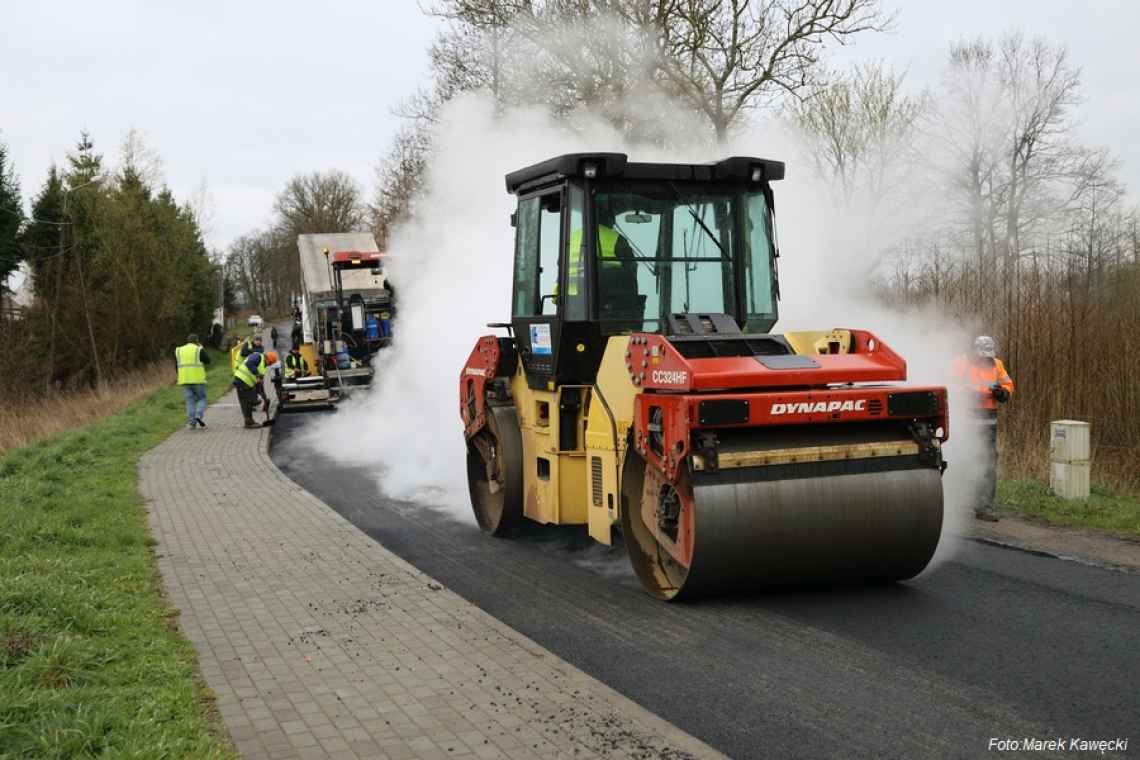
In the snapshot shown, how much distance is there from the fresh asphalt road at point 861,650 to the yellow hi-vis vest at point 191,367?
1196 cm

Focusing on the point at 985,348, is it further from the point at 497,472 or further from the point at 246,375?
the point at 246,375

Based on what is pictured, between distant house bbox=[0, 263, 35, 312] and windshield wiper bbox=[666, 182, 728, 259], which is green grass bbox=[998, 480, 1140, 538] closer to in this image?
windshield wiper bbox=[666, 182, 728, 259]

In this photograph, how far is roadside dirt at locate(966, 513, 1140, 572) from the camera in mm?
7875

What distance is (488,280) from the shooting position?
41.8 feet

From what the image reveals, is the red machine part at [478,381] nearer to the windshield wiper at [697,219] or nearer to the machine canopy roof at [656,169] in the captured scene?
the machine canopy roof at [656,169]

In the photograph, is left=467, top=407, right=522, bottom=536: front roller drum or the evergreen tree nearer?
left=467, top=407, right=522, bottom=536: front roller drum

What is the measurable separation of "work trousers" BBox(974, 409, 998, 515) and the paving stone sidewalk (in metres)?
5.01

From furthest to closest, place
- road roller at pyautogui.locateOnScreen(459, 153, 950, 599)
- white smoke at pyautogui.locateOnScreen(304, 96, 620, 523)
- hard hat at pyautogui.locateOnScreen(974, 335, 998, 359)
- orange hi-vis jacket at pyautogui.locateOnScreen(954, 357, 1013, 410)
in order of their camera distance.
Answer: white smoke at pyautogui.locateOnScreen(304, 96, 620, 523) → hard hat at pyautogui.locateOnScreen(974, 335, 998, 359) → orange hi-vis jacket at pyautogui.locateOnScreen(954, 357, 1013, 410) → road roller at pyautogui.locateOnScreen(459, 153, 950, 599)

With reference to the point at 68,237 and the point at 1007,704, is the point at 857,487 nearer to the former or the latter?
the point at 1007,704

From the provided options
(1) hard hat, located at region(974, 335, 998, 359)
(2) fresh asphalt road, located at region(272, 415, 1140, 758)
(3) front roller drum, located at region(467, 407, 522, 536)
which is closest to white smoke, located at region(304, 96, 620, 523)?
(3) front roller drum, located at region(467, 407, 522, 536)

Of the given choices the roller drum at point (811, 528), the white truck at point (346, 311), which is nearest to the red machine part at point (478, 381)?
the roller drum at point (811, 528)

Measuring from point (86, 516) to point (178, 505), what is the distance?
130 centimetres

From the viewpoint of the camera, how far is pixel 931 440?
6602 millimetres

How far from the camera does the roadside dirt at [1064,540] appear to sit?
25.8 feet
